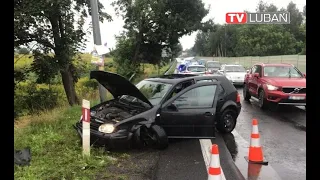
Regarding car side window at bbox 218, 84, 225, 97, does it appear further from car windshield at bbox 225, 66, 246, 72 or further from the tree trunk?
car windshield at bbox 225, 66, 246, 72

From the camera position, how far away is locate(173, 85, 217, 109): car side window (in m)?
6.77

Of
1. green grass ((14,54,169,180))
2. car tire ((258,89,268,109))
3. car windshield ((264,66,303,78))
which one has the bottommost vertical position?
green grass ((14,54,169,180))

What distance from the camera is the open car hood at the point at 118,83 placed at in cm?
643

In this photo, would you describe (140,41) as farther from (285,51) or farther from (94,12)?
(285,51)

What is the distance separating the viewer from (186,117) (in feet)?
21.7

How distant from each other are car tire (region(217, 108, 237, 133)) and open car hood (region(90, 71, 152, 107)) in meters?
2.29

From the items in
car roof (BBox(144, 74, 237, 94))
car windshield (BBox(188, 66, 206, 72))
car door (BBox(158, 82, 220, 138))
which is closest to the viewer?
car door (BBox(158, 82, 220, 138))

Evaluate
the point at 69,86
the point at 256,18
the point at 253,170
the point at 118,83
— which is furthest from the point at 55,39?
the point at 256,18

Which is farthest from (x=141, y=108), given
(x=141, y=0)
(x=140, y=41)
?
(x=140, y=41)

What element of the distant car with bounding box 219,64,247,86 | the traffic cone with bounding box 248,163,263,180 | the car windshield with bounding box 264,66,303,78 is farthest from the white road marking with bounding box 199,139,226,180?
the distant car with bounding box 219,64,247,86

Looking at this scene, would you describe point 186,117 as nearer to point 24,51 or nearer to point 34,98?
point 24,51

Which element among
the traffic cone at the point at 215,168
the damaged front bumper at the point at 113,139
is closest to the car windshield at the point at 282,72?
the damaged front bumper at the point at 113,139

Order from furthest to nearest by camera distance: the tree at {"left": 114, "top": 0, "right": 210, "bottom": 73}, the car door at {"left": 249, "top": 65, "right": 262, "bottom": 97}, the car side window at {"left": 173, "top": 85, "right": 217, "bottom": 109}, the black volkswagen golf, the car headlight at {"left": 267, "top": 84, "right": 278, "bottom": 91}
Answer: the tree at {"left": 114, "top": 0, "right": 210, "bottom": 73}, the car door at {"left": 249, "top": 65, "right": 262, "bottom": 97}, the car headlight at {"left": 267, "top": 84, "right": 278, "bottom": 91}, the car side window at {"left": 173, "top": 85, "right": 217, "bottom": 109}, the black volkswagen golf

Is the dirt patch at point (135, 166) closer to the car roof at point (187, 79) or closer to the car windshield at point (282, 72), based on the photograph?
the car roof at point (187, 79)
